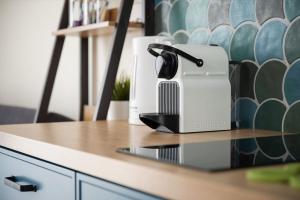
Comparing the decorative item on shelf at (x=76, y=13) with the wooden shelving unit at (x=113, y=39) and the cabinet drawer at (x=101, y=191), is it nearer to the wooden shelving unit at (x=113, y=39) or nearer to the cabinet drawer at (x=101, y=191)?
the wooden shelving unit at (x=113, y=39)

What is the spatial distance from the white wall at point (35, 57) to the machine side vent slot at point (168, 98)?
0.76 m

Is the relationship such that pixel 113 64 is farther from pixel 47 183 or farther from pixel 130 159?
pixel 130 159

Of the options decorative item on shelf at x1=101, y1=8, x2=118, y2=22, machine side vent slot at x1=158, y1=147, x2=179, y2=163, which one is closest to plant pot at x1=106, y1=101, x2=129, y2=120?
decorative item on shelf at x1=101, y1=8, x2=118, y2=22

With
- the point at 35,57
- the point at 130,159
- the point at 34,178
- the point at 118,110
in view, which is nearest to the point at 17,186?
the point at 34,178

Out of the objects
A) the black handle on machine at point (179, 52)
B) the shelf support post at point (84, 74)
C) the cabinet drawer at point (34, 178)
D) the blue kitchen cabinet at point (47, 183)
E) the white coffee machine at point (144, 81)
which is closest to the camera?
the blue kitchen cabinet at point (47, 183)

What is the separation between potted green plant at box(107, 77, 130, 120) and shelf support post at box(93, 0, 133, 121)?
66 millimetres

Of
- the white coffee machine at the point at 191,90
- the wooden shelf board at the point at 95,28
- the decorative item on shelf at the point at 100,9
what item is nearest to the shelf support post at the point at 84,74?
the wooden shelf board at the point at 95,28

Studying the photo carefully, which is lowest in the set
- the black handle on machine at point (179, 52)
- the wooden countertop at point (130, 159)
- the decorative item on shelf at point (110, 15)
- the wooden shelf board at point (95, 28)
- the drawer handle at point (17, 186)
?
the drawer handle at point (17, 186)

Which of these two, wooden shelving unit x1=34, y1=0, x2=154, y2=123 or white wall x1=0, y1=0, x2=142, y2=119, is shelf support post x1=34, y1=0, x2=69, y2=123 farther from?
white wall x1=0, y1=0, x2=142, y2=119

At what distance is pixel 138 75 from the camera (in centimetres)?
166

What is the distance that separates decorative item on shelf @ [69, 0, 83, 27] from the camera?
212 cm

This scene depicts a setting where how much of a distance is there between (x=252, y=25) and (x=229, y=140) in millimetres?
472

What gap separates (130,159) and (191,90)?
50 centimetres

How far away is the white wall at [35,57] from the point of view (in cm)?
262
